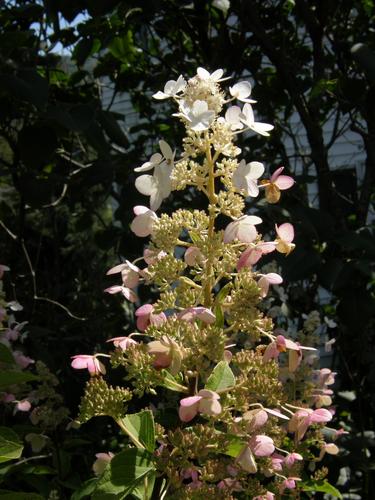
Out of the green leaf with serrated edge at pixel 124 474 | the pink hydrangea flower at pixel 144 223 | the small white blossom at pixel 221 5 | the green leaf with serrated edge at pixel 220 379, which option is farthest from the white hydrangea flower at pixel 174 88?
the small white blossom at pixel 221 5

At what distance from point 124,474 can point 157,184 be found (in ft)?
1.56

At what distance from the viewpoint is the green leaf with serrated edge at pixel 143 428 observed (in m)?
1.13

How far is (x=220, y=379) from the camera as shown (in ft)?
3.84

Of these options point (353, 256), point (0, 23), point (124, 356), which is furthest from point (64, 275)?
point (124, 356)

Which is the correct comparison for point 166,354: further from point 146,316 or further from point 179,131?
point 179,131

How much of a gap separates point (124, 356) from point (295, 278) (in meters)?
1.12

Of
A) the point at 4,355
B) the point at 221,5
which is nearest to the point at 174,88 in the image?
the point at 4,355

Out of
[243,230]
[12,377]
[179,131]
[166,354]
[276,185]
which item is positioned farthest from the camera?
[179,131]

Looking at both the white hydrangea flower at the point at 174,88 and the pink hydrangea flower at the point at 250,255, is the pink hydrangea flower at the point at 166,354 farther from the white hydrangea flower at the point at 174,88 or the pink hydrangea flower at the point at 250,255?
the white hydrangea flower at the point at 174,88

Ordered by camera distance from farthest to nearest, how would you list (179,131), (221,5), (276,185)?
(179,131)
(221,5)
(276,185)

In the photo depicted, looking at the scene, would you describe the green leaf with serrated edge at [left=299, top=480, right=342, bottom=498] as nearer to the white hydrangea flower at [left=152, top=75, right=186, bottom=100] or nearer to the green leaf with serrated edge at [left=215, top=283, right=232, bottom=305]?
the green leaf with serrated edge at [left=215, top=283, right=232, bottom=305]

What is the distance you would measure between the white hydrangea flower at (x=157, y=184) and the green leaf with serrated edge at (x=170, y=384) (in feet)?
0.92

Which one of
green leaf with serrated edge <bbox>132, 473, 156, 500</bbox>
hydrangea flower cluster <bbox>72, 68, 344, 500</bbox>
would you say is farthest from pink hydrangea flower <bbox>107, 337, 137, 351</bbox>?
green leaf with serrated edge <bbox>132, 473, 156, 500</bbox>

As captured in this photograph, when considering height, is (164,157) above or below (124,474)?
above
